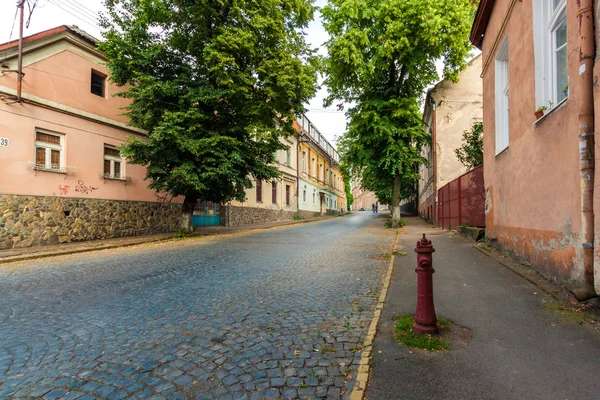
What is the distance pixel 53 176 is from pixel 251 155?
7384 mm

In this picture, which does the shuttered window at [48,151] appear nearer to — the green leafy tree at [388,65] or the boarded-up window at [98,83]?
the boarded-up window at [98,83]

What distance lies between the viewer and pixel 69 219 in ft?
41.5

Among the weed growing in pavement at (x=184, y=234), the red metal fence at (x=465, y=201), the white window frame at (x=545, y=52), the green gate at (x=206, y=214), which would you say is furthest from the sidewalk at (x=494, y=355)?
the green gate at (x=206, y=214)

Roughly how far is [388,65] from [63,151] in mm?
15291

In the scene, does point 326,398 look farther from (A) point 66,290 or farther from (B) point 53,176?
(B) point 53,176

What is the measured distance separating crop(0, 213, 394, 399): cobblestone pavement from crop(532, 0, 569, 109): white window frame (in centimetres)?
433

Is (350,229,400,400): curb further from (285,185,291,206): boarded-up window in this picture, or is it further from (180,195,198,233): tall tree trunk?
(285,185,291,206): boarded-up window

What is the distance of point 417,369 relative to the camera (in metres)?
2.82

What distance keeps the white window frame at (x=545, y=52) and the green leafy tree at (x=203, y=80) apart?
28.3 feet

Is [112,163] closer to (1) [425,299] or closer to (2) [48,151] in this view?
(2) [48,151]

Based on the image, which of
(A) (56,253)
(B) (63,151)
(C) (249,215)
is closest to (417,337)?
(A) (56,253)

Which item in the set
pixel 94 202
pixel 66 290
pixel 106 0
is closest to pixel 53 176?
pixel 94 202

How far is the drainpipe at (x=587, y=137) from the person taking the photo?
13.5ft

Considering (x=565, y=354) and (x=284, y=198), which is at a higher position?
(x=284, y=198)
